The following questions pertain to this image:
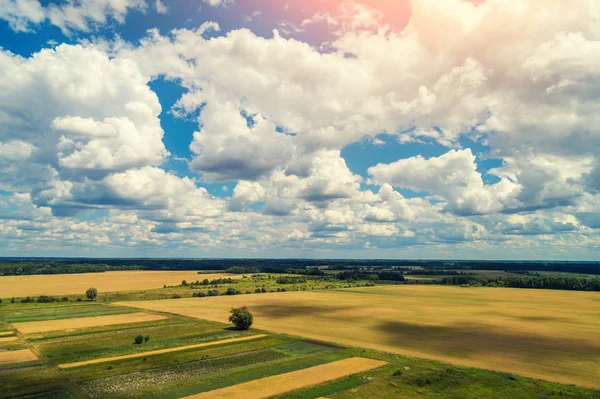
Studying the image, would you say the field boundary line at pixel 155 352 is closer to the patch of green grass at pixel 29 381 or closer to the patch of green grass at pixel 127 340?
the patch of green grass at pixel 127 340

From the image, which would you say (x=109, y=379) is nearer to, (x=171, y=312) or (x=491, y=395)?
(x=491, y=395)

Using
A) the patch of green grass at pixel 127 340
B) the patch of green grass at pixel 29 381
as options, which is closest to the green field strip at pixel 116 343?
the patch of green grass at pixel 127 340

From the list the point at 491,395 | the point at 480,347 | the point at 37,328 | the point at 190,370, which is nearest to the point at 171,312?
the point at 37,328

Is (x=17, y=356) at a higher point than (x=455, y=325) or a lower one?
higher

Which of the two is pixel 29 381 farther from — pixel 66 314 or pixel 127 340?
pixel 66 314

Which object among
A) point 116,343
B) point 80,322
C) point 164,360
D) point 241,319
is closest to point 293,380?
point 164,360
